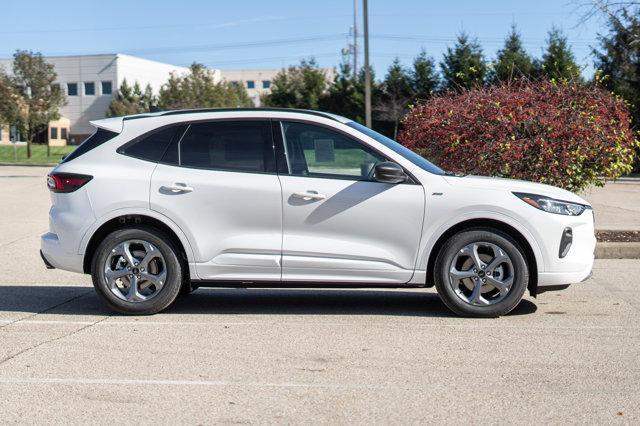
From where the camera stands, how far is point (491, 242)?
7.52 metres

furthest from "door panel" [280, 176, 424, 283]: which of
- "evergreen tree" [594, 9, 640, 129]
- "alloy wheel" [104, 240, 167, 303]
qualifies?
"evergreen tree" [594, 9, 640, 129]

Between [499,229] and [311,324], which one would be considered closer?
[311,324]

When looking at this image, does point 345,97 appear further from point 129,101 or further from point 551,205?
point 551,205

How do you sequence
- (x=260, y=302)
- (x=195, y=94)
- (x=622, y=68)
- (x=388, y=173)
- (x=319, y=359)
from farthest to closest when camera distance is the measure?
(x=195, y=94)
(x=622, y=68)
(x=260, y=302)
(x=388, y=173)
(x=319, y=359)

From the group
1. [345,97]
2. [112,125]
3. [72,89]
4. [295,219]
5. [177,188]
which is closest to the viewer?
[295,219]

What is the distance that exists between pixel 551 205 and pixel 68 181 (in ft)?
13.7

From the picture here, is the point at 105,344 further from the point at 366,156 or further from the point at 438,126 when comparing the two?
the point at 438,126

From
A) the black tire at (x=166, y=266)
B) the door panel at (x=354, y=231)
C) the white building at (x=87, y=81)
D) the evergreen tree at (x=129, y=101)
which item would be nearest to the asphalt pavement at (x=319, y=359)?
the black tire at (x=166, y=266)

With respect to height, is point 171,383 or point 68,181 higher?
point 68,181

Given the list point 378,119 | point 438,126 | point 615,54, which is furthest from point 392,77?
point 438,126

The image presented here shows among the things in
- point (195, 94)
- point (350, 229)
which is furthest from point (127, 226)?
point (195, 94)

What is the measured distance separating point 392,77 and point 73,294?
43632 mm

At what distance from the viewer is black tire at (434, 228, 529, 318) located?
7.49 m

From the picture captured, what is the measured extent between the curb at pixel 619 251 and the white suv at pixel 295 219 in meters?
4.06
